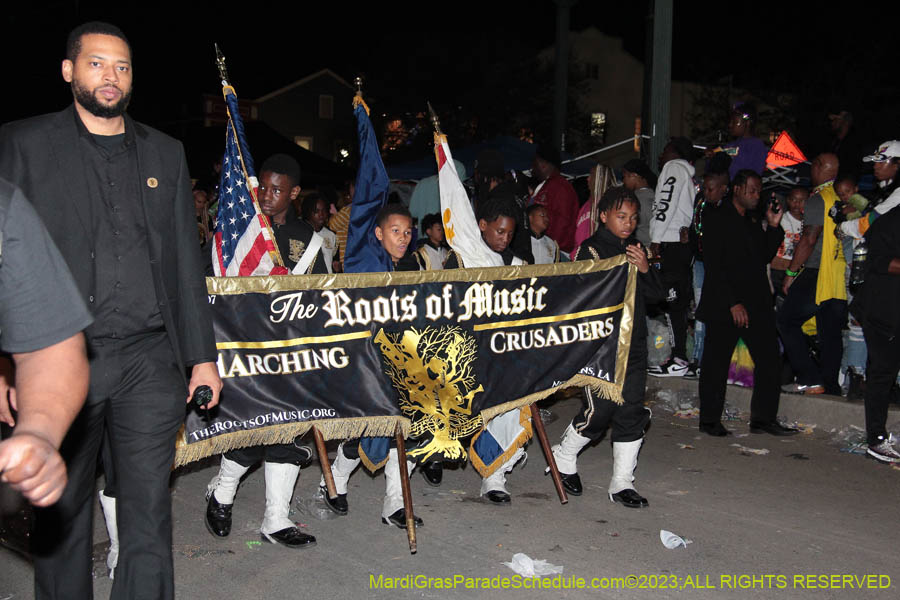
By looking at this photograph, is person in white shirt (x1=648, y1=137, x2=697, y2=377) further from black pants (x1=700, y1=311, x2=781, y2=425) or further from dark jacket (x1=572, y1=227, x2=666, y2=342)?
dark jacket (x1=572, y1=227, x2=666, y2=342)

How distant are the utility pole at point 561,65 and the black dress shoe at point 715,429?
30.5ft

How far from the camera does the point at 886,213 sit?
21.2 feet

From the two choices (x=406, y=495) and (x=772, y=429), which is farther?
(x=772, y=429)

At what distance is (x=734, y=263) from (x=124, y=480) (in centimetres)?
544

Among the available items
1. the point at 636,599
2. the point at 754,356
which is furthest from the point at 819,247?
the point at 636,599

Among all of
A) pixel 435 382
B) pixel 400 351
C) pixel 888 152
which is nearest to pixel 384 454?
pixel 435 382

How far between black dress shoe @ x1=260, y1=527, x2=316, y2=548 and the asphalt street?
0.05 meters

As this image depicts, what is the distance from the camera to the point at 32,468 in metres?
1.86

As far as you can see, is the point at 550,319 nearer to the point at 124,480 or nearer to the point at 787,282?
the point at 124,480

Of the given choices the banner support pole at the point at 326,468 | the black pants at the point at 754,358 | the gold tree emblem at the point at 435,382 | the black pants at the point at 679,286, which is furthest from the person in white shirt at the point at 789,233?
the banner support pole at the point at 326,468

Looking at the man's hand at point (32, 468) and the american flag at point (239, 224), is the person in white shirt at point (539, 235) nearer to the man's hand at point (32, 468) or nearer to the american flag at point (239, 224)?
the american flag at point (239, 224)

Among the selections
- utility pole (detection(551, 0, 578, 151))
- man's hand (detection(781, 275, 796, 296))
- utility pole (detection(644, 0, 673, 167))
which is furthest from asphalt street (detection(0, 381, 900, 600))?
utility pole (detection(551, 0, 578, 151))

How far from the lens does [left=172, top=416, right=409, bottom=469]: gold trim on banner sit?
4.50 metres

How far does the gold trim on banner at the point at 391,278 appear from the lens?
4586 millimetres
